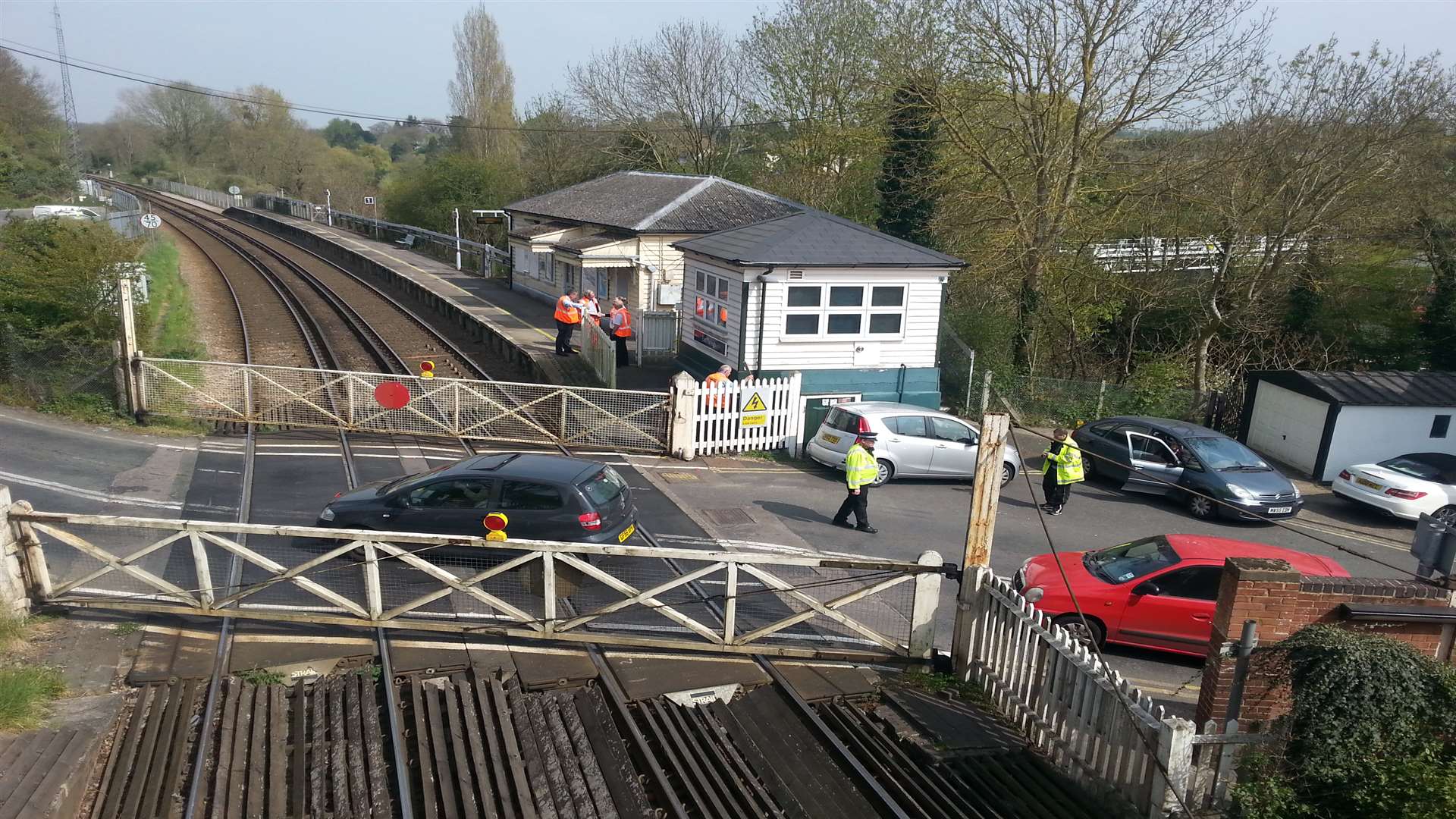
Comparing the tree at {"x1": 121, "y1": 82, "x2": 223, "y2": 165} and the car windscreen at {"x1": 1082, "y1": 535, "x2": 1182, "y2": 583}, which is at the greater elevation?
the tree at {"x1": 121, "y1": 82, "x2": 223, "y2": 165}

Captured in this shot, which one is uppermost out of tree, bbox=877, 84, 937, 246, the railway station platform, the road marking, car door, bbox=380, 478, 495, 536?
tree, bbox=877, 84, 937, 246

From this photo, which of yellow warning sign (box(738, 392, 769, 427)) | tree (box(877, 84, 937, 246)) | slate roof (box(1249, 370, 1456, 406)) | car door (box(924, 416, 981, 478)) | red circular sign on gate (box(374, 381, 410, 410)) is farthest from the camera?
tree (box(877, 84, 937, 246))

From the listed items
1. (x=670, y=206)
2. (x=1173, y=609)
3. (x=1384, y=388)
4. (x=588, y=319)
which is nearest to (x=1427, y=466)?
(x=1384, y=388)

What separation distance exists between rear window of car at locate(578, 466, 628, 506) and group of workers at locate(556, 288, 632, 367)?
1020cm

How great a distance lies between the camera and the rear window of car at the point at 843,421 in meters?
16.5

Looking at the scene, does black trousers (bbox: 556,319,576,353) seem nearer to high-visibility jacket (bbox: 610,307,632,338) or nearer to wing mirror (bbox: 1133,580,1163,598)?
high-visibility jacket (bbox: 610,307,632,338)

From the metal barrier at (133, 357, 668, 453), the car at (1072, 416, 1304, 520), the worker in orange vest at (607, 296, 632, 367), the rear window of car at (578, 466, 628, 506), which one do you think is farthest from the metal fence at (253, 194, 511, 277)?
the rear window of car at (578, 466, 628, 506)

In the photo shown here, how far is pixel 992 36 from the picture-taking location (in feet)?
74.2

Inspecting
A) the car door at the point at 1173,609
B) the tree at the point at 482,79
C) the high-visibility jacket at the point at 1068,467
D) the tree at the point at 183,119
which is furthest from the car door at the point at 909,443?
the tree at the point at 183,119

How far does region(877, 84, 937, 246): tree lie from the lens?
2770cm

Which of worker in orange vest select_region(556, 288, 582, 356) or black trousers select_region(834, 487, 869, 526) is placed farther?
worker in orange vest select_region(556, 288, 582, 356)

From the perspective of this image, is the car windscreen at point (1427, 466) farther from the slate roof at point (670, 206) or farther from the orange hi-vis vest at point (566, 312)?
the orange hi-vis vest at point (566, 312)

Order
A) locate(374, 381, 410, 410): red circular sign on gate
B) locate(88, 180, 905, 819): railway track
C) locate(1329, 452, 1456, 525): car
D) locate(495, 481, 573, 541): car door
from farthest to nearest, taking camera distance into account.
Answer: locate(374, 381, 410, 410): red circular sign on gate, locate(1329, 452, 1456, 525): car, locate(495, 481, 573, 541): car door, locate(88, 180, 905, 819): railway track

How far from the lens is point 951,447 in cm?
1645
